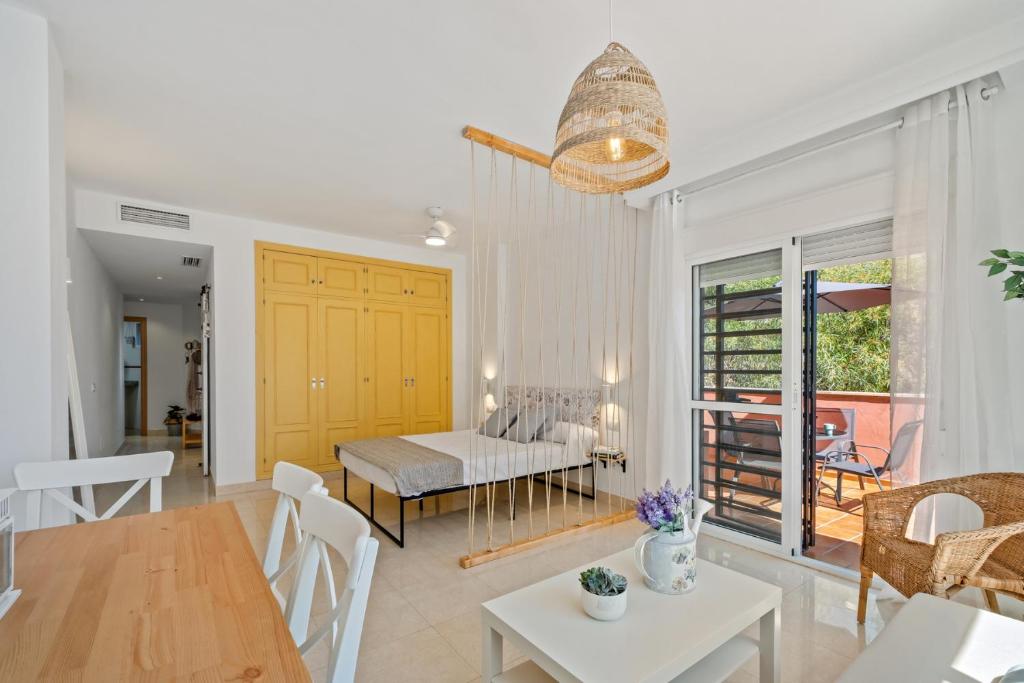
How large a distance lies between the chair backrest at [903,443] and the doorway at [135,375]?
10.5 m

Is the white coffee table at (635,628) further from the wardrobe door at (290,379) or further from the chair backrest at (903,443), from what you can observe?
the wardrobe door at (290,379)

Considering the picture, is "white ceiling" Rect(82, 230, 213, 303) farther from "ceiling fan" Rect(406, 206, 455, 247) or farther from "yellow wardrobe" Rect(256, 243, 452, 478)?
"ceiling fan" Rect(406, 206, 455, 247)

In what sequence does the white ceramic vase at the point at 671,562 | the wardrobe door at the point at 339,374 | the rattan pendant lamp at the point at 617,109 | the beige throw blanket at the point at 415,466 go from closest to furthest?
the rattan pendant lamp at the point at 617,109
the white ceramic vase at the point at 671,562
the beige throw blanket at the point at 415,466
the wardrobe door at the point at 339,374

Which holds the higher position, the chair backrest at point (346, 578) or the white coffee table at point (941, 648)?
the chair backrest at point (346, 578)

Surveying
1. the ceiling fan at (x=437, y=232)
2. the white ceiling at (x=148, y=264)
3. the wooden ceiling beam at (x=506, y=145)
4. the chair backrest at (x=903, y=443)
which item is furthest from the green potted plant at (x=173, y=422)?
the chair backrest at (x=903, y=443)

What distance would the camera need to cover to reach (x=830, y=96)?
8.62ft

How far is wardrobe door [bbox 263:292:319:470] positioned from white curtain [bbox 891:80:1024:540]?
489 cm

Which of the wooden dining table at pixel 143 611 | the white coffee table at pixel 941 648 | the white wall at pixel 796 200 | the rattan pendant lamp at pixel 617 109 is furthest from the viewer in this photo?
the white wall at pixel 796 200

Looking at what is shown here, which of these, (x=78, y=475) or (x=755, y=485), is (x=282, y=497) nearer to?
(x=78, y=475)

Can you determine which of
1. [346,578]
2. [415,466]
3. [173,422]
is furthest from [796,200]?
[173,422]

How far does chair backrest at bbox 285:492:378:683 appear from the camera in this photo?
958 mm

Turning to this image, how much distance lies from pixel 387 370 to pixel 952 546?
5.00 metres

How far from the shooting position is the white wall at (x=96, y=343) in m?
4.22

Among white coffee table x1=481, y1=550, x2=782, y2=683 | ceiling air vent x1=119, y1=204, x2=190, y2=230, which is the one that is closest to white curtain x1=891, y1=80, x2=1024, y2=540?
white coffee table x1=481, y1=550, x2=782, y2=683
